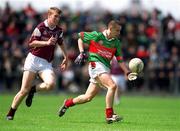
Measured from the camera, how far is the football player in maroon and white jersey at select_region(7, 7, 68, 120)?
1535cm

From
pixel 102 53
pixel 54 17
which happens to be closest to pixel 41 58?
pixel 54 17

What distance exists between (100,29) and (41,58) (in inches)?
642

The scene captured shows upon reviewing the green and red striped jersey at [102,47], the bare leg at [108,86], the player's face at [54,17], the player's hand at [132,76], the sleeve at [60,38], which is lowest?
the bare leg at [108,86]

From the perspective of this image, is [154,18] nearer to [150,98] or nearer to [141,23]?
[141,23]

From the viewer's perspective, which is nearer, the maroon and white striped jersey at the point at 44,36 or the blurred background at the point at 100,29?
the maroon and white striped jersey at the point at 44,36


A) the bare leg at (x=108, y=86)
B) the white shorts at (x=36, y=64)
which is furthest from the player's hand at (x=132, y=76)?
the white shorts at (x=36, y=64)

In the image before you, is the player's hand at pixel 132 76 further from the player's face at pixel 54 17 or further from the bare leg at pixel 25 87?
the bare leg at pixel 25 87

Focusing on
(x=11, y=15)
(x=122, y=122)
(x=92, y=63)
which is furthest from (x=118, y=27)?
(x=11, y=15)

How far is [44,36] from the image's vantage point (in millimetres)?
15516

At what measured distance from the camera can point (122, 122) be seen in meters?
15.7

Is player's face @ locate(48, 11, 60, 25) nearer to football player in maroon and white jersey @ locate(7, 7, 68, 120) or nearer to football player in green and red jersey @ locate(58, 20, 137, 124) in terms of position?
football player in maroon and white jersey @ locate(7, 7, 68, 120)

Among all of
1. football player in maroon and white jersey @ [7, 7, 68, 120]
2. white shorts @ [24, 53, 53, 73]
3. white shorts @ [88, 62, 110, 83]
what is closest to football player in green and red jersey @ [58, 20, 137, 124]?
white shorts @ [88, 62, 110, 83]

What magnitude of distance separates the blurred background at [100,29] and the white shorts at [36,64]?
1581 centimetres

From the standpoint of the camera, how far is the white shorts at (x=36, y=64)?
15.5m
